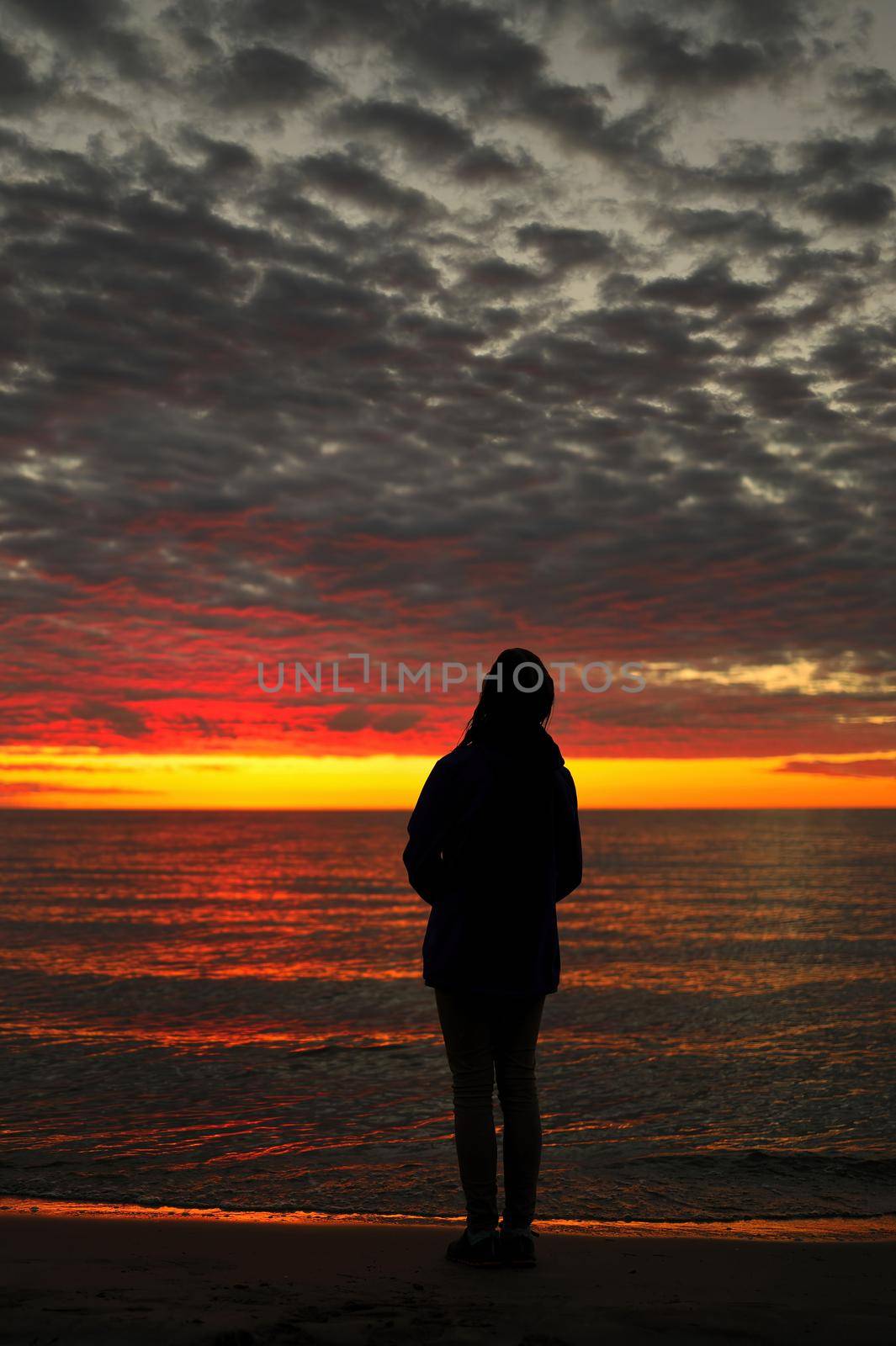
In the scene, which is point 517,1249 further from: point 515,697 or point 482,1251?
point 515,697

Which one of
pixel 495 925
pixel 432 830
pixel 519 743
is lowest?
pixel 495 925

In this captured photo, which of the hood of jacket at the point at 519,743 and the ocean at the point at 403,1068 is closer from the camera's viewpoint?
the hood of jacket at the point at 519,743

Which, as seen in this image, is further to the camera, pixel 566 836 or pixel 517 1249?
pixel 566 836

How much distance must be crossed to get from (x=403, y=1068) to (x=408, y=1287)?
21.9ft

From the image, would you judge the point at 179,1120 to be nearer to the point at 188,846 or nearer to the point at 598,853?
the point at 598,853

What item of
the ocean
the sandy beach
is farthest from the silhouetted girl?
the ocean

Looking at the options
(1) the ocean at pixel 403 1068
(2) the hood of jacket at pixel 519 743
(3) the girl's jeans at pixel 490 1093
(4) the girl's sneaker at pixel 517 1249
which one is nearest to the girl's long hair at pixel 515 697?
(2) the hood of jacket at pixel 519 743

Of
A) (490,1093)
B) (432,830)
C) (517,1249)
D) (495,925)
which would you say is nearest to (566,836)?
(495,925)

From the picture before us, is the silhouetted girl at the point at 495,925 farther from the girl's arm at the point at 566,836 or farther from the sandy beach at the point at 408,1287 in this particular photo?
the sandy beach at the point at 408,1287

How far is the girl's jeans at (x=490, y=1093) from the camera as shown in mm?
4082

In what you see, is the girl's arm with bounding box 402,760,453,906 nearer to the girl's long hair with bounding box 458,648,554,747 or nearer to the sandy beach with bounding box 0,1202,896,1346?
the girl's long hair with bounding box 458,648,554,747

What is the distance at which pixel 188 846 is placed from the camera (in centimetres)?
8319

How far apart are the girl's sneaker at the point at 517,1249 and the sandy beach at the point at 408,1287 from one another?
0.18ft

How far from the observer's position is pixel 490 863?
415 centimetres
